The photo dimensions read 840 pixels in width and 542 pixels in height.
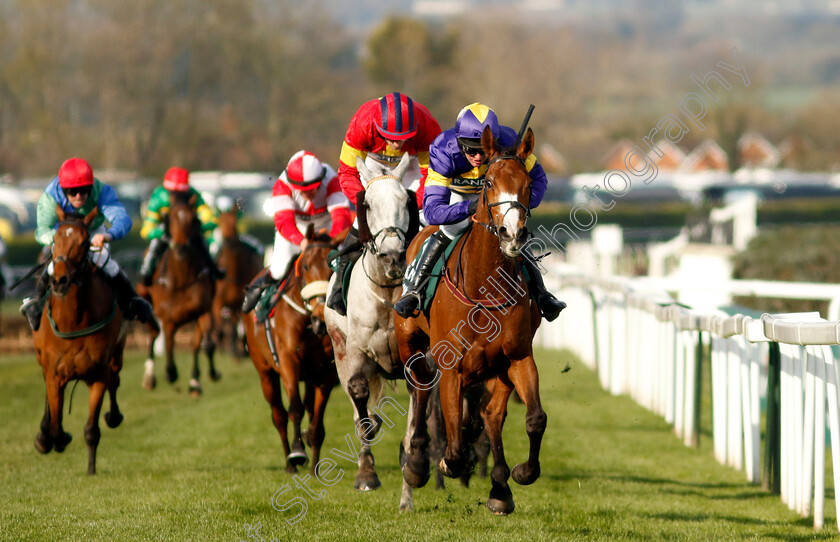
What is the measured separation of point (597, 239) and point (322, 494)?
12739 millimetres

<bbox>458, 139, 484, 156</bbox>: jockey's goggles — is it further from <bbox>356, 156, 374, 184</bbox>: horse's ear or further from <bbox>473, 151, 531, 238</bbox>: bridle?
<bbox>356, 156, 374, 184</bbox>: horse's ear

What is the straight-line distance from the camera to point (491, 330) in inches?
204

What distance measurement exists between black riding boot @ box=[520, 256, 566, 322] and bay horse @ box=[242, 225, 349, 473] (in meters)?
1.91

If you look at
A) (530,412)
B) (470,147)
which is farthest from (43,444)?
(530,412)

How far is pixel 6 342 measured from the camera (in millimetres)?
16203

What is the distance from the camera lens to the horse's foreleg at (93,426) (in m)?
7.22

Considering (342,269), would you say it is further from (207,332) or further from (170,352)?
(207,332)

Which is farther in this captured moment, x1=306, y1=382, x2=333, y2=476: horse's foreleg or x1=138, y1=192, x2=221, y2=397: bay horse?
x1=138, y1=192, x2=221, y2=397: bay horse

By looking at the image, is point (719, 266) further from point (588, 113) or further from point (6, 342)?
point (588, 113)

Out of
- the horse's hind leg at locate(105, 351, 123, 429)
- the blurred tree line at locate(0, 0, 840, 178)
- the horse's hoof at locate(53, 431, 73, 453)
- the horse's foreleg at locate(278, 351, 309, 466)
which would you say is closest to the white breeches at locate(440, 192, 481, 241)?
the horse's foreleg at locate(278, 351, 309, 466)

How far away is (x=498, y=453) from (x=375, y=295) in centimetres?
133

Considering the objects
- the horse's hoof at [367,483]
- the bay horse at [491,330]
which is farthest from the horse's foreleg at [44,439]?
the bay horse at [491,330]

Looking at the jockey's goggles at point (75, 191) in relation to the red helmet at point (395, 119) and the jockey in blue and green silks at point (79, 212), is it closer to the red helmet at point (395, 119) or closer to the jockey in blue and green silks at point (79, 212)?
the jockey in blue and green silks at point (79, 212)

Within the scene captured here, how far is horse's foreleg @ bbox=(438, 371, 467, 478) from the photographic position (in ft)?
17.4
